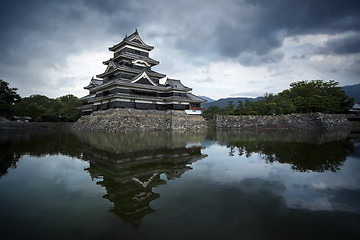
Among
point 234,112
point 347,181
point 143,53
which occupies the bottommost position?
point 347,181

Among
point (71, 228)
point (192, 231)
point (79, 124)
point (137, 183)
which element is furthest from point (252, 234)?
point (79, 124)

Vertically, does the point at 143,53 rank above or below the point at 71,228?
above

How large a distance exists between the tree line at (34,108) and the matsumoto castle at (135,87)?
11.9 m

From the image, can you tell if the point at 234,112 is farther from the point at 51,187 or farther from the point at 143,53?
the point at 51,187

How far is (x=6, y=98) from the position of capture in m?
32.1

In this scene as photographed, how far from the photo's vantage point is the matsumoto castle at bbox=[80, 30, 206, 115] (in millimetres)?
25422

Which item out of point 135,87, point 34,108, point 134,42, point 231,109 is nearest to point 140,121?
point 135,87

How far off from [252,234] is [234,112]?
33.1m

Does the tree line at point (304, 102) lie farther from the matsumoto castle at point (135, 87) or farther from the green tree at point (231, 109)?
the matsumoto castle at point (135, 87)

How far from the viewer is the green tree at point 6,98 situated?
30266 millimetres

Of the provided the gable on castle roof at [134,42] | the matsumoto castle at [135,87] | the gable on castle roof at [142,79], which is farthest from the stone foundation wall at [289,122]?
the gable on castle roof at [134,42]

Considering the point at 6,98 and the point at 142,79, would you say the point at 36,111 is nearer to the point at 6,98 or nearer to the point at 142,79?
the point at 6,98

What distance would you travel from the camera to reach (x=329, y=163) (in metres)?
6.02

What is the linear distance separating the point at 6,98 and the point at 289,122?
45747 mm
